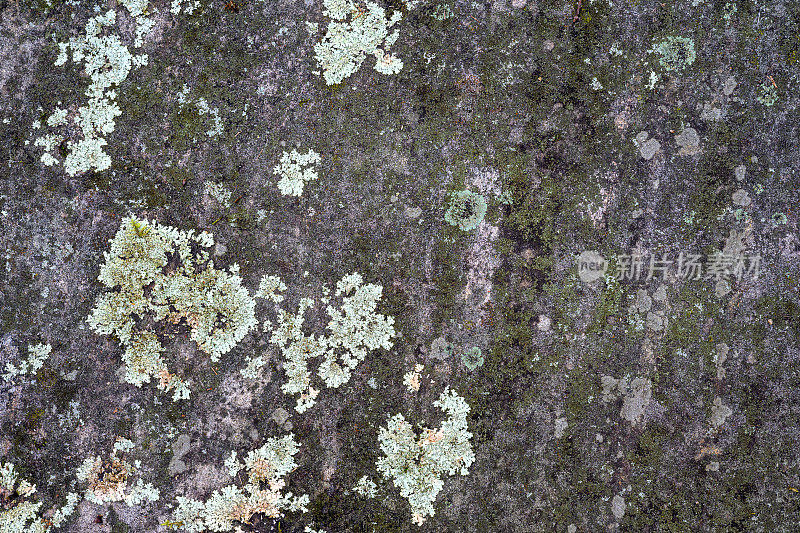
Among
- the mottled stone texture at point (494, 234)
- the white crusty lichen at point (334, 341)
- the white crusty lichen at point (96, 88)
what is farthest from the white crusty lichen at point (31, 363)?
the white crusty lichen at point (334, 341)

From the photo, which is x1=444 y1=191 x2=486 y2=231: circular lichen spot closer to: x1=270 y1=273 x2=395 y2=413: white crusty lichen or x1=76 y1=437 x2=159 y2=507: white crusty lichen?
x1=270 y1=273 x2=395 y2=413: white crusty lichen

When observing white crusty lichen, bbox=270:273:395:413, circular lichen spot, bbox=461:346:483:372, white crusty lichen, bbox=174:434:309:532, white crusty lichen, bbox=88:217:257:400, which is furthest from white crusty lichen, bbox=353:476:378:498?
white crusty lichen, bbox=88:217:257:400

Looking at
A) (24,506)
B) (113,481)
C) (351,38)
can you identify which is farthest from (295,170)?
(24,506)

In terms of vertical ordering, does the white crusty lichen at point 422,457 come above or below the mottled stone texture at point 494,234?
below

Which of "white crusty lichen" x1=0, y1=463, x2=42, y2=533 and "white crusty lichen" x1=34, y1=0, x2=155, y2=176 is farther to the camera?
"white crusty lichen" x1=34, y1=0, x2=155, y2=176

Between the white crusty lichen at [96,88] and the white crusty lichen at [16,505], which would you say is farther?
the white crusty lichen at [96,88]

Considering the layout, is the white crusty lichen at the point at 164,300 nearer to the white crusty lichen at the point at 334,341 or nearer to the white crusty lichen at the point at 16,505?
the white crusty lichen at the point at 334,341
